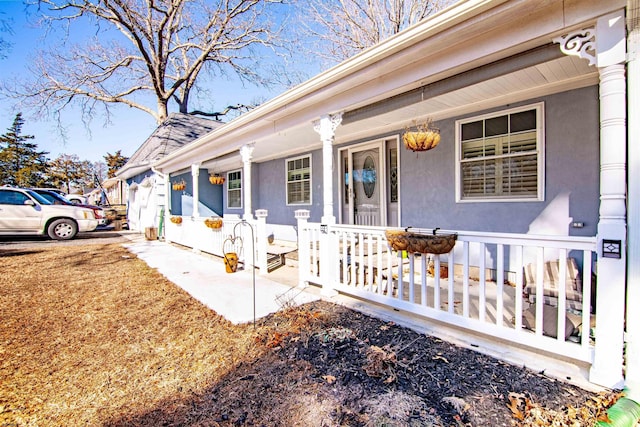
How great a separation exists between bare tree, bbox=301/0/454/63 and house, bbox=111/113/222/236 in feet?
19.8

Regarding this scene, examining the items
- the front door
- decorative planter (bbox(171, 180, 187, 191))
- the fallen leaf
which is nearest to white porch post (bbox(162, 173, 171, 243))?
decorative planter (bbox(171, 180, 187, 191))

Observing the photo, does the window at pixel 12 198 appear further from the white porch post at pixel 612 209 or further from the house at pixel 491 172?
the white porch post at pixel 612 209

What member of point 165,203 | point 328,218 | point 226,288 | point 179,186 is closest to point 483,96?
point 328,218

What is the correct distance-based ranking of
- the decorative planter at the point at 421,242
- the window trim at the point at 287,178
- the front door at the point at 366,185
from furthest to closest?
the window trim at the point at 287,178, the front door at the point at 366,185, the decorative planter at the point at 421,242

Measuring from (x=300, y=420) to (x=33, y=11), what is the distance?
1889 centimetres

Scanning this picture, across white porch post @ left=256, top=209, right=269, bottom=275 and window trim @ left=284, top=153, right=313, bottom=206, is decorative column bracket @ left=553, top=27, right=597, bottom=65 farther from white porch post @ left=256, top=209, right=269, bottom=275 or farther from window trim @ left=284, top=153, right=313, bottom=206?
window trim @ left=284, top=153, right=313, bottom=206

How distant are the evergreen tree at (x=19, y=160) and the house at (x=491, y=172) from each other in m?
28.4

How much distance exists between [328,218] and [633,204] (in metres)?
2.80

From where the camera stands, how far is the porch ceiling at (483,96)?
3375mm

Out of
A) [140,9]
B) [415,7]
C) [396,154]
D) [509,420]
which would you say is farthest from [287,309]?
[140,9]

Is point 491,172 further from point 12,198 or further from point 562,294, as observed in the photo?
point 12,198

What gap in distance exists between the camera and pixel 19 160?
26.8m

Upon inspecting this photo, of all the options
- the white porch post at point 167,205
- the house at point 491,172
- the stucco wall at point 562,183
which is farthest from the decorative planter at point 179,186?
the stucco wall at point 562,183

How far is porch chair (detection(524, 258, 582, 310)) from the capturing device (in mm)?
3354
